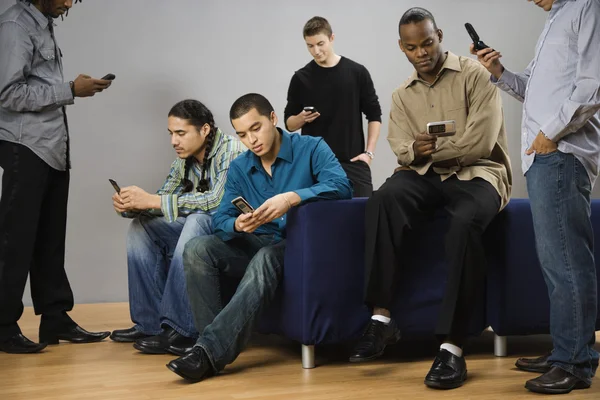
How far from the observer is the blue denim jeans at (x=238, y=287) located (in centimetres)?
294

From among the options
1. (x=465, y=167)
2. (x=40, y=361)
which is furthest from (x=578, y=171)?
(x=40, y=361)

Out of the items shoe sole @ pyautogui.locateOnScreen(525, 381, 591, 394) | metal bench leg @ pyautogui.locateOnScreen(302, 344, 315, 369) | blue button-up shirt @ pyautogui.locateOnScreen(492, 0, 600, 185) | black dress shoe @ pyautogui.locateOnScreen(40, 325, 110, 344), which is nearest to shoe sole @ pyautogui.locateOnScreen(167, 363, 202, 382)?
metal bench leg @ pyautogui.locateOnScreen(302, 344, 315, 369)

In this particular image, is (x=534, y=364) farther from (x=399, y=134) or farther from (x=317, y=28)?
(x=317, y=28)

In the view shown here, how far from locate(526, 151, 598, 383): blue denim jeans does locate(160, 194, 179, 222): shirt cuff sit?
157 cm

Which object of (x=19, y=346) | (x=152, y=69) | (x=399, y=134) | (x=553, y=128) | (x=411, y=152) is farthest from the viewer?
(x=152, y=69)

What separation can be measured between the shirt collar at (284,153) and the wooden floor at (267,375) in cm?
76

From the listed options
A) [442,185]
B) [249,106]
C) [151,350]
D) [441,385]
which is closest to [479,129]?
[442,185]

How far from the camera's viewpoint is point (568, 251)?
103 inches

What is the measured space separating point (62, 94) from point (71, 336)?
1.05 metres

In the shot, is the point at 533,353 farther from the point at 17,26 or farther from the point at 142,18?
the point at 142,18

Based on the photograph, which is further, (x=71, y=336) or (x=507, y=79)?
(x=71, y=336)

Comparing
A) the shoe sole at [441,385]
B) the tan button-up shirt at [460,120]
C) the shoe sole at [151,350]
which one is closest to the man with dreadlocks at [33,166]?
the shoe sole at [151,350]

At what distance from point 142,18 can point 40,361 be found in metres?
2.39

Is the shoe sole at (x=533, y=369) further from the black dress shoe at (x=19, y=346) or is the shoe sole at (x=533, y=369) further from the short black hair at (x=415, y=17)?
the black dress shoe at (x=19, y=346)
